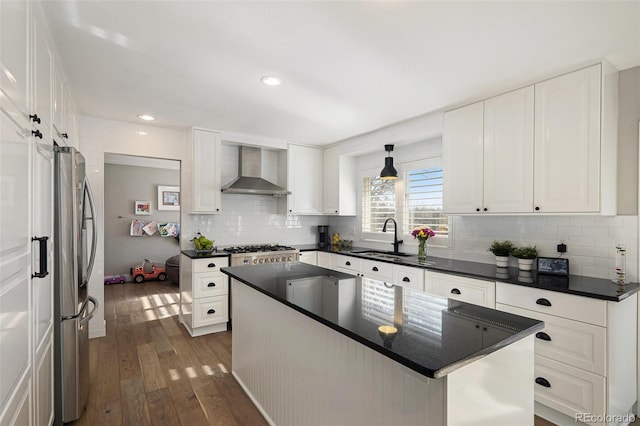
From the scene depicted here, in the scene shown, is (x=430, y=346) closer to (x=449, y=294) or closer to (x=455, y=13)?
(x=455, y=13)

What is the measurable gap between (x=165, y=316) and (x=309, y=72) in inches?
149

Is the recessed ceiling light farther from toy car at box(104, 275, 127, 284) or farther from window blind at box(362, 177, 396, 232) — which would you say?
toy car at box(104, 275, 127, 284)

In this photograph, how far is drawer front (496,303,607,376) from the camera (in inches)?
76.2

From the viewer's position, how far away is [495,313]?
1453 millimetres

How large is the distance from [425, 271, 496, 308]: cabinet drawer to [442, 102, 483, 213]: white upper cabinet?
25.9 inches

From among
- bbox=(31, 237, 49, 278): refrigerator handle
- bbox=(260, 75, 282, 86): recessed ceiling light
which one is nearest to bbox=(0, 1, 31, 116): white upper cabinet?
bbox=(31, 237, 49, 278): refrigerator handle

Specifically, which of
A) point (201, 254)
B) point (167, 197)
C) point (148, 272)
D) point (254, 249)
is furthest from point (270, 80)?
point (148, 272)

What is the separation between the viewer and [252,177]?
4.46m

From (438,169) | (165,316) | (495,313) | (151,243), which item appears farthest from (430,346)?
(151,243)

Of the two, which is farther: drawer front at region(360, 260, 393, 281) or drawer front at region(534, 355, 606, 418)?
drawer front at region(360, 260, 393, 281)

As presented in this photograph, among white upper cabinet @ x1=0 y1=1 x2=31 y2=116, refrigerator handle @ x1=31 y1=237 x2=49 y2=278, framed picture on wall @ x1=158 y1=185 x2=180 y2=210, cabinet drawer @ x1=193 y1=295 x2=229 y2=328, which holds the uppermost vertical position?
white upper cabinet @ x1=0 y1=1 x2=31 y2=116

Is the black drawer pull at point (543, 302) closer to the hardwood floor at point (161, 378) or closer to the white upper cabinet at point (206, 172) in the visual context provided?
the hardwood floor at point (161, 378)

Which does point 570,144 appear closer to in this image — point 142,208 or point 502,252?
point 502,252

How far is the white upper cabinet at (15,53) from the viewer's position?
1.08 m
